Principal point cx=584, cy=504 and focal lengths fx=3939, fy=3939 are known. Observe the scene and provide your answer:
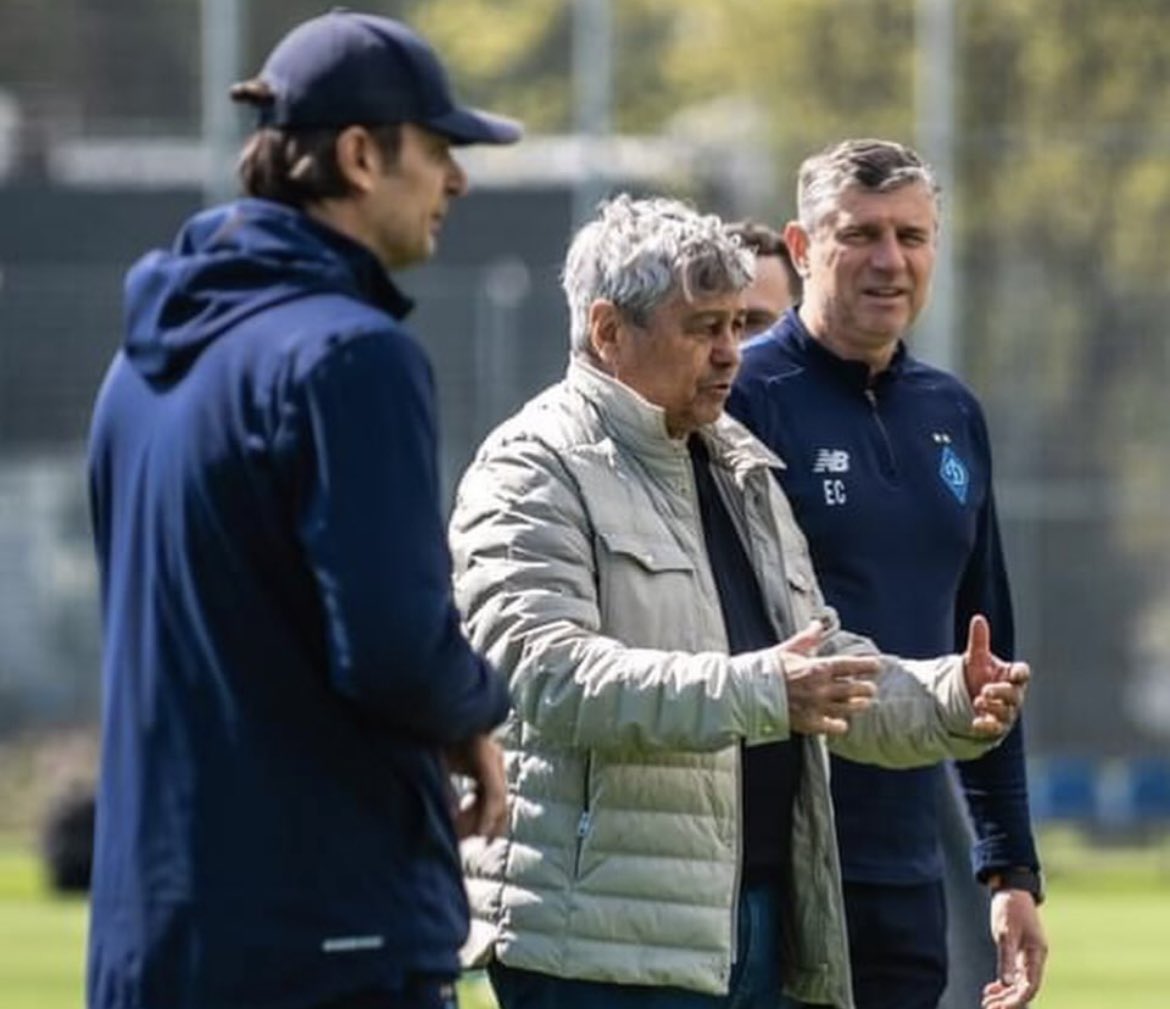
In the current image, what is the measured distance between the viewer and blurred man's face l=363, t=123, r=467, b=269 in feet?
16.4

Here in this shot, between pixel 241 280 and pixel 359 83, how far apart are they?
29cm

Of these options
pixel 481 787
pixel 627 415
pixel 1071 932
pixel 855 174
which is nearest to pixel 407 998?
pixel 481 787

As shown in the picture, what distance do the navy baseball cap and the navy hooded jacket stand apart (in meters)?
0.14

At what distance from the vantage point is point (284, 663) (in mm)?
4859

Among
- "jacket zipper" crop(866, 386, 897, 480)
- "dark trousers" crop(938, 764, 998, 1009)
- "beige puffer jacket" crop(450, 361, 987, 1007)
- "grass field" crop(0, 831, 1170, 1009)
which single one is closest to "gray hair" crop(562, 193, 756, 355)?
"beige puffer jacket" crop(450, 361, 987, 1007)

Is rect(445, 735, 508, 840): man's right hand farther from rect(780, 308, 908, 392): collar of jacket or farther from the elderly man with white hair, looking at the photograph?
rect(780, 308, 908, 392): collar of jacket

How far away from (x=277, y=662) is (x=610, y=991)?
4.21 ft

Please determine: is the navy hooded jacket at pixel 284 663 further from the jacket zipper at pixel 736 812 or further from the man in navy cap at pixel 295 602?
the jacket zipper at pixel 736 812

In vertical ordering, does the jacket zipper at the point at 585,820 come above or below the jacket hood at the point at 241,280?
below

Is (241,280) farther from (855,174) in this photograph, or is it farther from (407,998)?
(855,174)

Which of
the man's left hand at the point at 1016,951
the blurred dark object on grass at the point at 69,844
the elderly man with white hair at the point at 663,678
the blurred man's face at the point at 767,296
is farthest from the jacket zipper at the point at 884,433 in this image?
the blurred dark object on grass at the point at 69,844

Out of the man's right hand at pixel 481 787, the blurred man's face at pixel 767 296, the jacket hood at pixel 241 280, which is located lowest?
the man's right hand at pixel 481 787

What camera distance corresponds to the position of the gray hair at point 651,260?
6094 mm

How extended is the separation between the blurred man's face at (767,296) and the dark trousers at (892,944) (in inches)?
67.3
